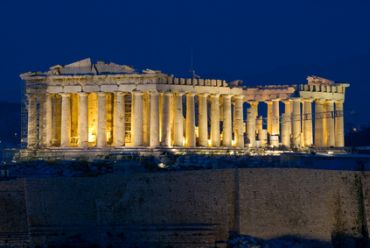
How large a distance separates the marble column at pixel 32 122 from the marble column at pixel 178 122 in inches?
468

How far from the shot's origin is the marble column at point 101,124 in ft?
274

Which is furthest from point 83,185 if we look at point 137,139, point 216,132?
point 216,132

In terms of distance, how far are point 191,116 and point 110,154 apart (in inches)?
335

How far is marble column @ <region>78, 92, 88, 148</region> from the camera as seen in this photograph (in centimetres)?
8394

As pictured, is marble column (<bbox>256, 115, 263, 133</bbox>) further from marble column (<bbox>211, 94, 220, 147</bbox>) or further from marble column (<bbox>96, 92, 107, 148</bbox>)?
marble column (<bbox>96, 92, 107, 148</bbox>)

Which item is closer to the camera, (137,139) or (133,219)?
(133,219)

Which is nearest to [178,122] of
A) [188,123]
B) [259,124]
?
[188,123]

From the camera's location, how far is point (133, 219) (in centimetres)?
6291

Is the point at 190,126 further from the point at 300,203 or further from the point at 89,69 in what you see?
the point at 300,203

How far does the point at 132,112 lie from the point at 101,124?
3.08 meters

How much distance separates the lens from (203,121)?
282 ft

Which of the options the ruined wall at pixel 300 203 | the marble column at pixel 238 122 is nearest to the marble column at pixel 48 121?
the marble column at pixel 238 122

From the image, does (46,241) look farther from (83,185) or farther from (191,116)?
(191,116)

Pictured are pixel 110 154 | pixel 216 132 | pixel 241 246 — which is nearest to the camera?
pixel 241 246
